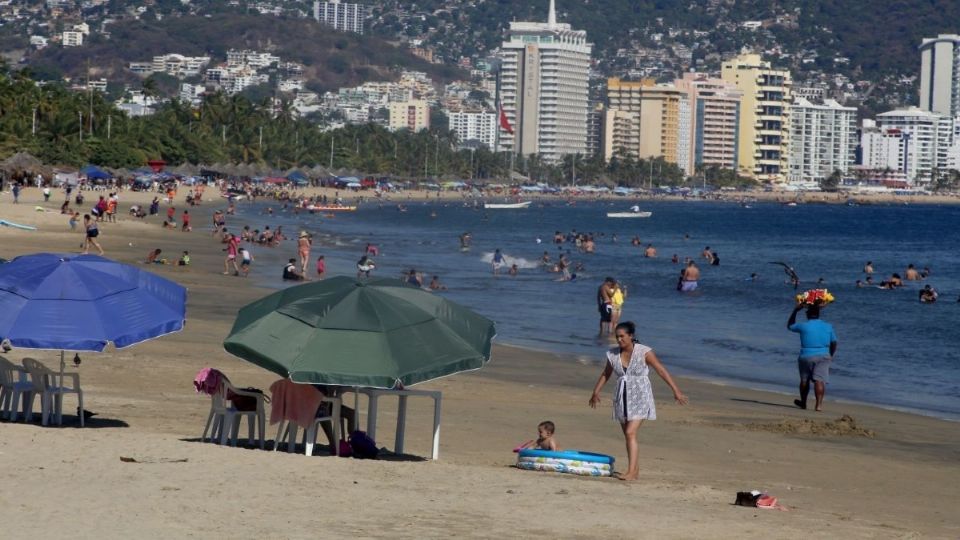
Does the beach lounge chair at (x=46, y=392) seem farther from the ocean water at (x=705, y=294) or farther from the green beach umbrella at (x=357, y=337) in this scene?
the ocean water at (x=705, y=294)

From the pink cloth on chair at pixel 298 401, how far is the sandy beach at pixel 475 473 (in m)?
0.38

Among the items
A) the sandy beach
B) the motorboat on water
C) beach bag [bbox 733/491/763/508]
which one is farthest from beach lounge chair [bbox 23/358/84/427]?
the motorboat on water

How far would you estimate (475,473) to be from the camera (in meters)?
10.3

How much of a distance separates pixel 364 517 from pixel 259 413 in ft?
8.98

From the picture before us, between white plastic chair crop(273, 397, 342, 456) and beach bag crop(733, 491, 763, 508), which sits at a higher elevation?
white plastic chair crop(273, 397, 342, 456)

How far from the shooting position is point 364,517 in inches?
336

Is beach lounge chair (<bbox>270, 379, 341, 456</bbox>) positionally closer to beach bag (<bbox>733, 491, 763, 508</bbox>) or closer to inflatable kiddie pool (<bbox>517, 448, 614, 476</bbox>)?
inflatable kiddie pool (<bbox>517, 448, 614, 476</bbox>)

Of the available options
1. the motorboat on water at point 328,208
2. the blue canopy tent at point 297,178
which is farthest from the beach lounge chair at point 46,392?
the blue canopy tent at point 297,178

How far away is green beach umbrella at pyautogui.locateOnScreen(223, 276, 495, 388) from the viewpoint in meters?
9.87

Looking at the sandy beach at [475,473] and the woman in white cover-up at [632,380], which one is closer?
the sandy beach at [475,473]

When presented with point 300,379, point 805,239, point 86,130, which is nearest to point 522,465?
point 300,379

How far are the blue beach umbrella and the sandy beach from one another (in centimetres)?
73

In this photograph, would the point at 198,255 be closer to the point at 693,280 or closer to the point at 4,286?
the point at 693,280

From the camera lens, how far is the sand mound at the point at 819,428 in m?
14.4
